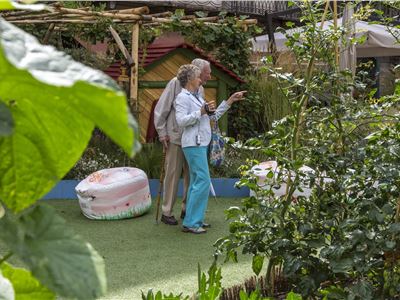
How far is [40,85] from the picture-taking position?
388 mm

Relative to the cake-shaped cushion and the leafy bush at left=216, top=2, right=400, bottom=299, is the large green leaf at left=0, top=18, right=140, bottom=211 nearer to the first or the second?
the leafy bush at left=216, top=2, right=400, bottom=299

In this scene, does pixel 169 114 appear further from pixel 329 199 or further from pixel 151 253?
pixel 329 199

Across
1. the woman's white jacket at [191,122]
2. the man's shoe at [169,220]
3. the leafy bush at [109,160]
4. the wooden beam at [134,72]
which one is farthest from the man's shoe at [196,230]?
the wooden beam at [134,72]

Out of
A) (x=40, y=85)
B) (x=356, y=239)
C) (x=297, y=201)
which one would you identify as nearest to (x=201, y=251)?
(x=297, y=201)

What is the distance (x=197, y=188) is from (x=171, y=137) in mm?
627

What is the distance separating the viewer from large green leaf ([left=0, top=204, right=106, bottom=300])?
0.37 m

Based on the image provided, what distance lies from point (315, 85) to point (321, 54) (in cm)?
18

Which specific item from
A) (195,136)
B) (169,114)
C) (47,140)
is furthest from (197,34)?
(47,140)

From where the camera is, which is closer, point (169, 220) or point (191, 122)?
point (191, 122)

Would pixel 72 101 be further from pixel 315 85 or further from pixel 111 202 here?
pixel 111 202

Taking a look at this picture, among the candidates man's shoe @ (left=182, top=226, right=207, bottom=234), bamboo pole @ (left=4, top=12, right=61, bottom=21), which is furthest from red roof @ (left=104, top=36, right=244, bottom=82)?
man's shoe @ (left=182, top=226, right=207, bottom=234)

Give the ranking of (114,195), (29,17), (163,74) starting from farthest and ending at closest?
1. (163,74)
2. (29,17)
3. (114,195)

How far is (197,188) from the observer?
21.5ft

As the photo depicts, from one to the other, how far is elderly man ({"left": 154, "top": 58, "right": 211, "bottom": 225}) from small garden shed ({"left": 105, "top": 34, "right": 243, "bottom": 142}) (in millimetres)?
2615
